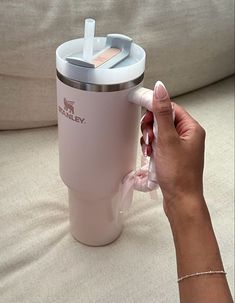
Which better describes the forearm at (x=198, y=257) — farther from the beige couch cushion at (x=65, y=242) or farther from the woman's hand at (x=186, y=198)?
the beige couch cushion at (x=65, y=242)

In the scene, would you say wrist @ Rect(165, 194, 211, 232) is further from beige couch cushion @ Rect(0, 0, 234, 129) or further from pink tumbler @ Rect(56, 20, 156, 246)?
beige couch cushion @ Rect(0, 0, 234, 129)

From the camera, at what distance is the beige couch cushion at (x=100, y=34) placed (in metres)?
0.81

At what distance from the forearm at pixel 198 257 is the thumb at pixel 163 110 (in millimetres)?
113

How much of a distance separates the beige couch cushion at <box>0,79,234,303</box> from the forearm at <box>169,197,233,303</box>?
0.44 feet

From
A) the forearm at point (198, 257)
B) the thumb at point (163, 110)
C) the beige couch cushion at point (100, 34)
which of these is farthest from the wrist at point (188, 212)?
the beige couch cushion at point (100, 34)

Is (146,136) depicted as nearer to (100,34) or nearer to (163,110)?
(163,110)

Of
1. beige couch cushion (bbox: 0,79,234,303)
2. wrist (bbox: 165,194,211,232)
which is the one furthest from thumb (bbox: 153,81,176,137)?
beige couch cushion (bbox: 0,79,234,303)

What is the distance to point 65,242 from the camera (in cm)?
76

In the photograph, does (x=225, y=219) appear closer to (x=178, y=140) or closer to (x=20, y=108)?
(x=178, y=140)

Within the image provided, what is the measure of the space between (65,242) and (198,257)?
26 cm

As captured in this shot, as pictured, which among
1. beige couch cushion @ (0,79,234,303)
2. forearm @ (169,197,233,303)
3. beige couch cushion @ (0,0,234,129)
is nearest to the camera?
forearm @ (169,197,233,303)

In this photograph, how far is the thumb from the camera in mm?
583

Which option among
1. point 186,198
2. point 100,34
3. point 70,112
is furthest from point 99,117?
point 100,34

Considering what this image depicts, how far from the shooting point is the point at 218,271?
59 cm
